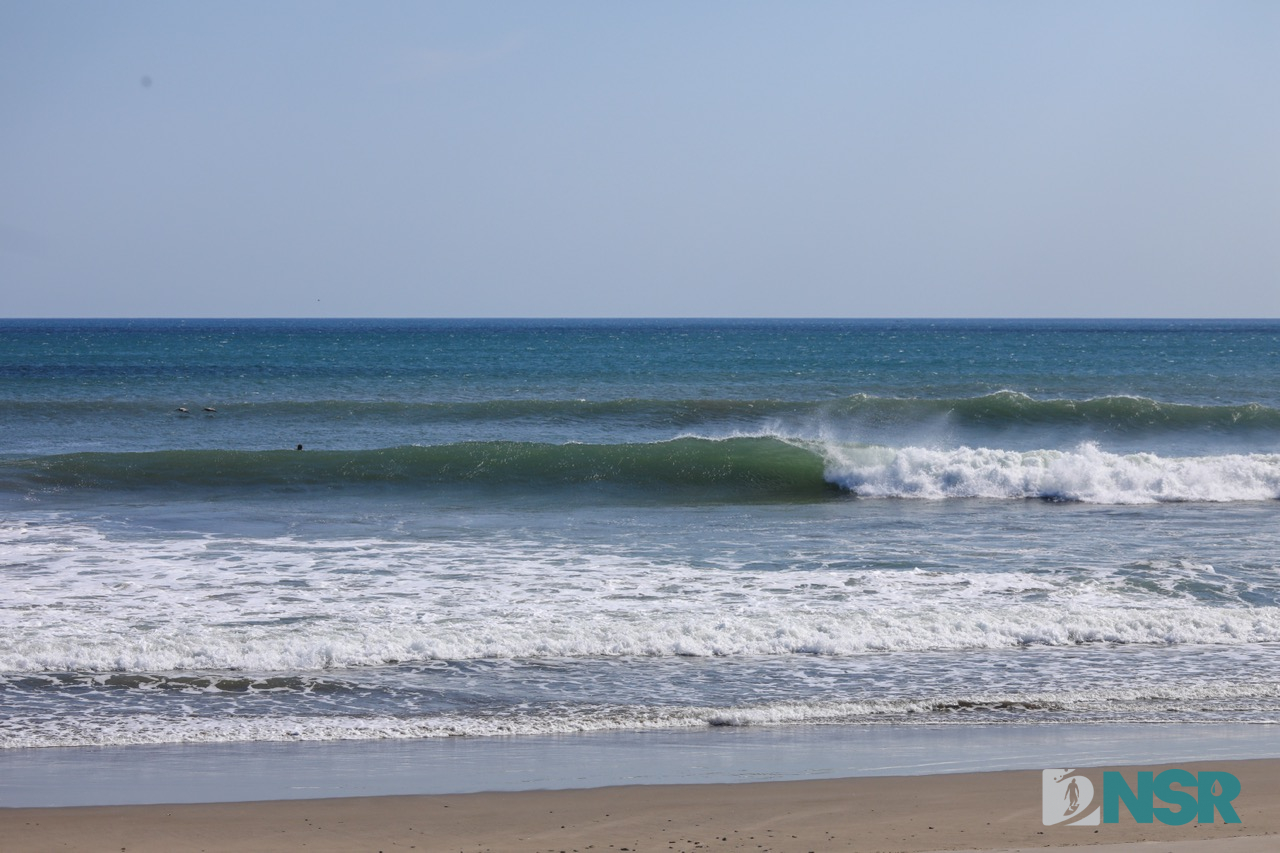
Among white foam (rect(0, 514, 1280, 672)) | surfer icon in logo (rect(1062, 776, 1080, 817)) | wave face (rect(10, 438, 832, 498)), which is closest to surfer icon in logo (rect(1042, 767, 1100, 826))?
surfer icon in logo (rect(1062, 776, 1080, 817))

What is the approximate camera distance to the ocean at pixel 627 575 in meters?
7.45

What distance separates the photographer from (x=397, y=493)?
18016 millimetres

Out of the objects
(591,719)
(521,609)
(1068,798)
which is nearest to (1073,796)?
(1068,798)

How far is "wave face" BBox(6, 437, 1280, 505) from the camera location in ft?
58.4

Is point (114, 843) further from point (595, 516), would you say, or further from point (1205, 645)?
point (595, 516)

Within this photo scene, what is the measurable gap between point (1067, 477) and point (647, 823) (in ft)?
45.9

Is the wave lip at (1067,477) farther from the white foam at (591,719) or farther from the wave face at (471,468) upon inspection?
the white foam at (591,719)

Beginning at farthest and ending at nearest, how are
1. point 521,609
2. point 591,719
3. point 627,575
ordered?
point 627,575 → point 521,609 → point 591,719

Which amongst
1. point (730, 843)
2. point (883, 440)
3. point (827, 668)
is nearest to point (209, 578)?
point (827, 668)

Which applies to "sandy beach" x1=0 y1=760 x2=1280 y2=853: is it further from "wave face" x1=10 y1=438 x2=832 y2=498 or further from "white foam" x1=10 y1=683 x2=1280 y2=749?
"wave face" x1=10 y1=438 x2=832 y2=498

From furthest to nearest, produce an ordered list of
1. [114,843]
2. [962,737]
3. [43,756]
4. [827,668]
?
[827,668], [962,737], [43,756], [114,843]

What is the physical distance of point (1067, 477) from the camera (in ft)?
58.0

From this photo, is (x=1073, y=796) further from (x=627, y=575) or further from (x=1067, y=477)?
(x=1067, y=477)

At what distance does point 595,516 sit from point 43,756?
957cm
